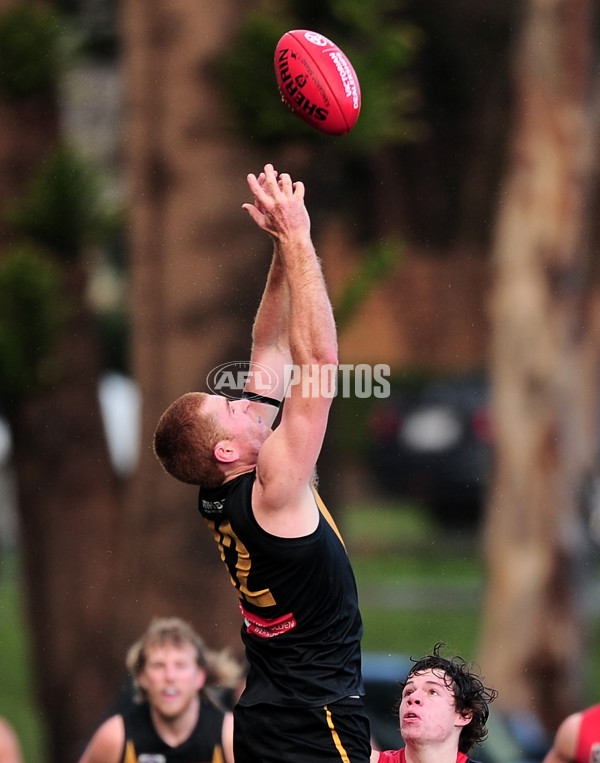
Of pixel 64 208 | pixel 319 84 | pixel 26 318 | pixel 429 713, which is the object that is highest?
pixel 64 208

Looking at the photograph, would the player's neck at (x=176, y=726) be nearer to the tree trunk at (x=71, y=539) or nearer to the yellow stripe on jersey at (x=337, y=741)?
the yellow stripe on jersey at (x=337, y=741)

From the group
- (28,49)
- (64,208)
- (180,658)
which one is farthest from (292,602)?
(28,49)

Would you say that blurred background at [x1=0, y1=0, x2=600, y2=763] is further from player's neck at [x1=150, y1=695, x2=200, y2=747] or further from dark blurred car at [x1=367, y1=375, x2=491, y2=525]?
player's neck at [x1=150, y1=695, x2=200, y2=747]

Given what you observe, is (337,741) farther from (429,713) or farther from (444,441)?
(444,441)

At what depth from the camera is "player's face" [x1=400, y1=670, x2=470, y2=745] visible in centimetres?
400

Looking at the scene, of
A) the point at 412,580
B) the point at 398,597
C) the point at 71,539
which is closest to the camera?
the point at 71,539

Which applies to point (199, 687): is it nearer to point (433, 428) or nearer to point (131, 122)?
point (131, 122)

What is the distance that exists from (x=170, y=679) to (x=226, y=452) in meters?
1.78

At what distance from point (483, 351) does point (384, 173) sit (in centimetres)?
516

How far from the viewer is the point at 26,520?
9648 millimetres

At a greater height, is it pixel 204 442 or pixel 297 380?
pixel 297 380

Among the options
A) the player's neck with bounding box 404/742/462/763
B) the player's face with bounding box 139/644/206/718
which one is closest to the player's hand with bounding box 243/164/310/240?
the player's neck with bounding box 404/742/462/763

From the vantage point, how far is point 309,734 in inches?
157

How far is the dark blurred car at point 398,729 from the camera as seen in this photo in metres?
7.52
